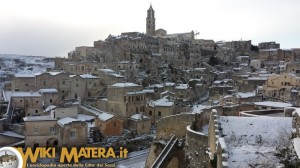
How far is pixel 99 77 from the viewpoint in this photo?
170ft

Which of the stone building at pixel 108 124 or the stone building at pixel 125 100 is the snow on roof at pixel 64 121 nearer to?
the stone building at pixel 108 124

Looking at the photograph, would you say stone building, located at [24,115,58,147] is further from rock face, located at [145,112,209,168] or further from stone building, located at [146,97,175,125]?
rock face, located at [145,112,209,168]

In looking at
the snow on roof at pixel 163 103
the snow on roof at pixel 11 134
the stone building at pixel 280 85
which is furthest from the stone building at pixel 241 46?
the snow on roof at pixel 11 134

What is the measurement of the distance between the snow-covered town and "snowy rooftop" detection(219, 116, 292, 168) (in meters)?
0.03

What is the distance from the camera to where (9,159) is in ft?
41.4

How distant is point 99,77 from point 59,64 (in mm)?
12134

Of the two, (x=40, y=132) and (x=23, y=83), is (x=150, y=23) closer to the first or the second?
(x=23, y=83)

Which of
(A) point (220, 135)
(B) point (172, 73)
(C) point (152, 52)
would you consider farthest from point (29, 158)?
(C) point (152, 52)

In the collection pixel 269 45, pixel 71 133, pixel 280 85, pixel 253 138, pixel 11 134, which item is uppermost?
pixel 269 45

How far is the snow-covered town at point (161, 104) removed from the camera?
10.2 metres

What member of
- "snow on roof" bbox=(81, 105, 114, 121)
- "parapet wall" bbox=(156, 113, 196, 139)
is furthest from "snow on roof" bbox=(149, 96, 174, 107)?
"parapet wall" bbox=(156, 113, 196, 139)

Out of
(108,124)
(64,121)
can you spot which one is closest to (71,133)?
(64,121)

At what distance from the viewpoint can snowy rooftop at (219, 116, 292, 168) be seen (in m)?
8.65

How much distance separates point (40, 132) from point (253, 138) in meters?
28.1
